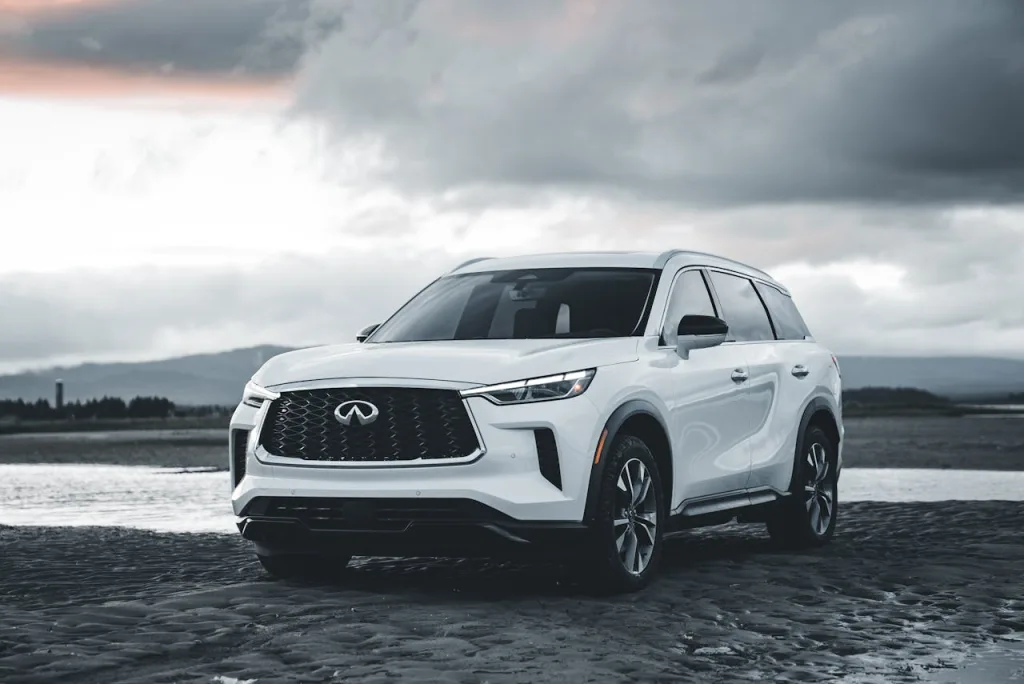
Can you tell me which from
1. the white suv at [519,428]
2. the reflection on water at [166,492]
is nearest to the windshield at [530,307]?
the white suv at [519,428]

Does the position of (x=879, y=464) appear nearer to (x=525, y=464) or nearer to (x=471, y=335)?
(x=471, y=335)

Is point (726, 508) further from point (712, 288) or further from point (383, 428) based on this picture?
point (383, 428)

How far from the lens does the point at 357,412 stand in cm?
785

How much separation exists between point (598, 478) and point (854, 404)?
205 ft

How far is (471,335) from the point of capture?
9633 mm

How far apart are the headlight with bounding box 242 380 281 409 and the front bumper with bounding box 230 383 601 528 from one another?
1.61 feet

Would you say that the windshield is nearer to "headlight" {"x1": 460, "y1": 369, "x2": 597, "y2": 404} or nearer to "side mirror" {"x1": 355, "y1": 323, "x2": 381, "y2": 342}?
"side mirror" {"x1": 355, "y1": 323, "x2": 381, "y2": 342}

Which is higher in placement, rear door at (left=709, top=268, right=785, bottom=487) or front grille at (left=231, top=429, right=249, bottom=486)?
rear door at (left=709, top=268, right=785, bottom=487)

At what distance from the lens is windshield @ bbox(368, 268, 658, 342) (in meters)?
9.20

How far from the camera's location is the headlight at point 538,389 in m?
7.75

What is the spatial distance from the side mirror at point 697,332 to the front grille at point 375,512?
6.14ft

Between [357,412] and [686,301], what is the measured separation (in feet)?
8.60

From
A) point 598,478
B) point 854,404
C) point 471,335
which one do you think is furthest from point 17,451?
point 854,404

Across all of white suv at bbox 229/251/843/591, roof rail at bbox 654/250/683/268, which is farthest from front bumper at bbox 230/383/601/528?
roof rail at bbox 654/250/683/268
